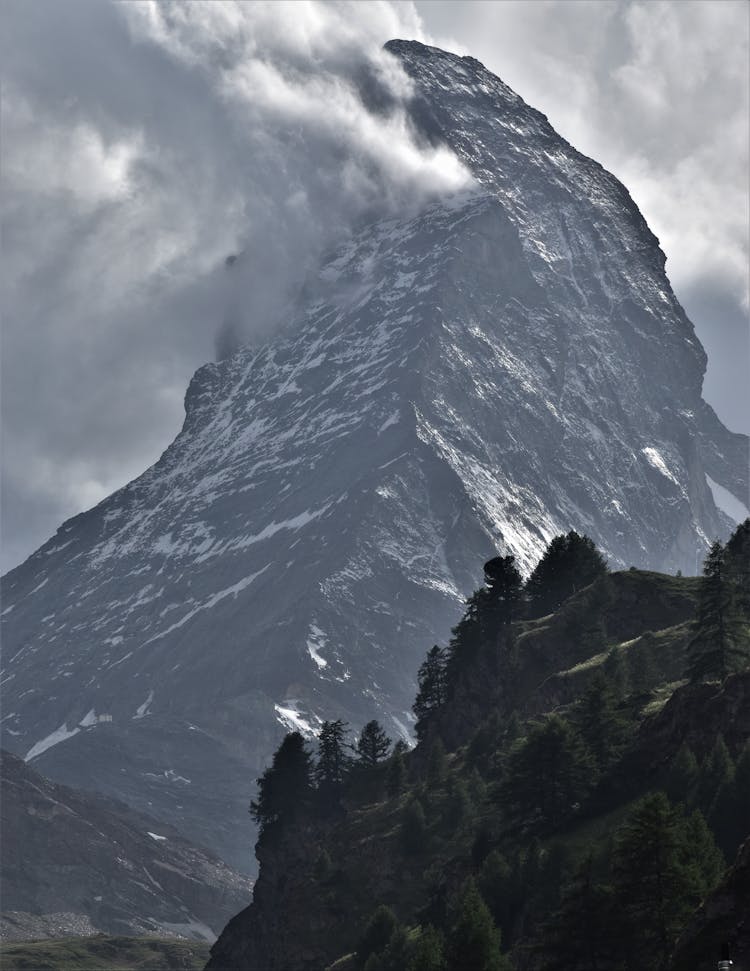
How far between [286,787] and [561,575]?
3430 cm

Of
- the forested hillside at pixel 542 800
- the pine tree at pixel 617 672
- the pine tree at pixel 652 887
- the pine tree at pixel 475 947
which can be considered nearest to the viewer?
the pine tree at pixel 652 887

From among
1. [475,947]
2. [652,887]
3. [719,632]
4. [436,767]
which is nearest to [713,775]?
[475,947]

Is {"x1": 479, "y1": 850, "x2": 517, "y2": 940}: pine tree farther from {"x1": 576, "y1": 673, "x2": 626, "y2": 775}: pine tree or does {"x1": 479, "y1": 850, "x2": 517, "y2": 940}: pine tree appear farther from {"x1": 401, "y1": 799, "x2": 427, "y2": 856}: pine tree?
{"x1": 401, "y1": 799, "x2": 427, "y2": 856}: pine tree

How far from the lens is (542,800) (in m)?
104

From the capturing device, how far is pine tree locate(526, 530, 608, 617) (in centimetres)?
16950

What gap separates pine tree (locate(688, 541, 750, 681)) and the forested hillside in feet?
0.51

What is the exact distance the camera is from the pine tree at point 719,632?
115 m

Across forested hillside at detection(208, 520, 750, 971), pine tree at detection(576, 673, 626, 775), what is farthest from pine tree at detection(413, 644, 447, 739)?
pine tree at detection(576, 673, 626, 775)

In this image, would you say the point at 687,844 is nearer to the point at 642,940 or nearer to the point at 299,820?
the point at 642,940

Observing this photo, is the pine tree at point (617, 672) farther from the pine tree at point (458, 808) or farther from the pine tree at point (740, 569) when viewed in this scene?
the pine tree at point (458, 808)

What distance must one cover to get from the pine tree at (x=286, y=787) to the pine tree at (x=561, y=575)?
27266 millimetres

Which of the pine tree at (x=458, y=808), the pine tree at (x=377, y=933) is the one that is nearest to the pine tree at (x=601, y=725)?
the pine tree at (x=377, y=933)

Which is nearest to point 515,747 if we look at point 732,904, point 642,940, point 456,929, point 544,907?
point 544,907

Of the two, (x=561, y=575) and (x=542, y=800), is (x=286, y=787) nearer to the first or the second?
(x=561, y=575)
